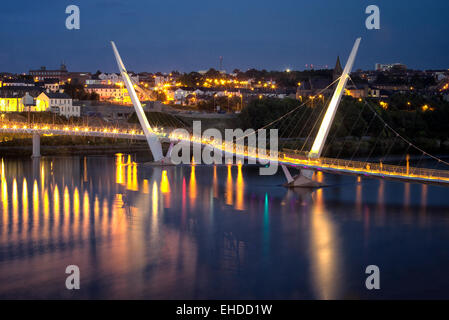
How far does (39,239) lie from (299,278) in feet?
Answer: 18.1

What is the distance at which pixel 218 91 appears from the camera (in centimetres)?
6178

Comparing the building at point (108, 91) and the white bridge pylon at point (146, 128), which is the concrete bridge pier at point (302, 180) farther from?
the building at point (108, 91)

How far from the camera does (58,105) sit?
39.9m

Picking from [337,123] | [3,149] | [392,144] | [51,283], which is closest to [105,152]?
[3,149]

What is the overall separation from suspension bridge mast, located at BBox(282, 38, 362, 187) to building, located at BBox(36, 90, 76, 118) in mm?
23360

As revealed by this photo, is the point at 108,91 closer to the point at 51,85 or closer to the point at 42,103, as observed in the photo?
the point at 51,85

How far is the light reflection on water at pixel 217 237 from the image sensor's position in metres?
10.5

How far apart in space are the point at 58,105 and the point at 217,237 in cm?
2864

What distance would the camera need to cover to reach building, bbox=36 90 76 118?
39.7 m

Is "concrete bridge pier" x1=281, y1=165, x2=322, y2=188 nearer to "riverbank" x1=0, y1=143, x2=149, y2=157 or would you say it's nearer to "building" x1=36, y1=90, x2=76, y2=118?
"riverbank" x1=0, y1=143, x2=149, y2=157

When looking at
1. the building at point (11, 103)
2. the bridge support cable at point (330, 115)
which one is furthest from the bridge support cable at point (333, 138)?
the building at point (11, 103)

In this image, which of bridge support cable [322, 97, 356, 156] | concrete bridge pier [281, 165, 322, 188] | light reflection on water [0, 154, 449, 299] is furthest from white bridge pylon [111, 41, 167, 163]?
bridge support cable [322, 97, 356, 156]

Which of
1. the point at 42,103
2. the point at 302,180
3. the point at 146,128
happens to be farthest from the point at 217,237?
the point at 42,103

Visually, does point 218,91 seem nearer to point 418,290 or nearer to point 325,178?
point 325,178
